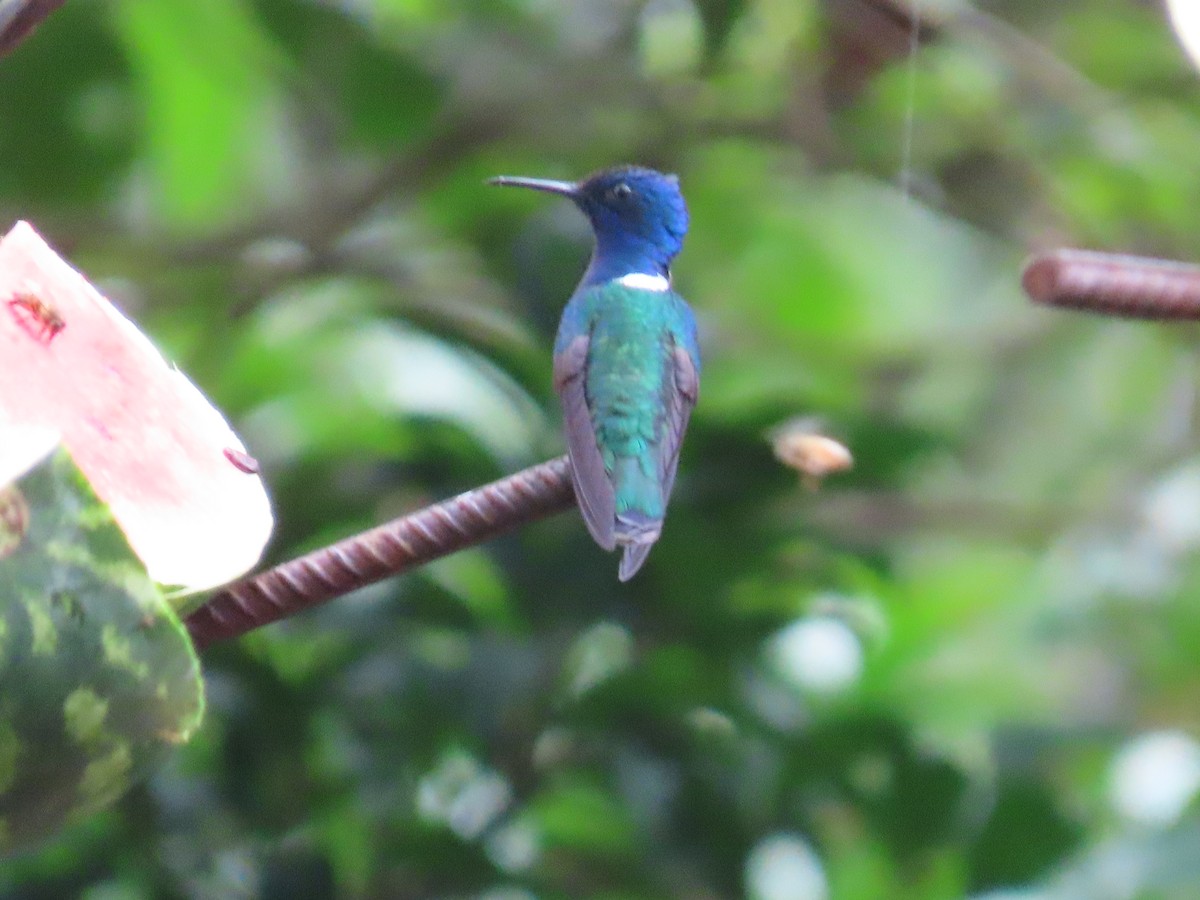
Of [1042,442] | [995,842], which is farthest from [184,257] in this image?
[1042,442]

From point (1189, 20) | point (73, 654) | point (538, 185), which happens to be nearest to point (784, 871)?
point (538, 185)

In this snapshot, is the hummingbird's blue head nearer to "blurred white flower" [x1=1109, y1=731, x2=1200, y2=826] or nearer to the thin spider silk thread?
the thin spider silk thread

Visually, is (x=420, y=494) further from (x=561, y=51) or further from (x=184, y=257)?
(x=561, y=51)

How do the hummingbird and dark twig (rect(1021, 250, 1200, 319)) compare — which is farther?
the hummingbird

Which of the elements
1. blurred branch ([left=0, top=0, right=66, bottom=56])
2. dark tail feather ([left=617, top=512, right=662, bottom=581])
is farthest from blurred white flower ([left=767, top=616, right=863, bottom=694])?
blurred branch ([left=0, top=0, right=66, bottom=56])

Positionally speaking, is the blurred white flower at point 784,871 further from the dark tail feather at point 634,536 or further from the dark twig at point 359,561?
the dark twig at point 359,561

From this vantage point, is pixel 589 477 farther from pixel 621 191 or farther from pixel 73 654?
pixel 621 191
